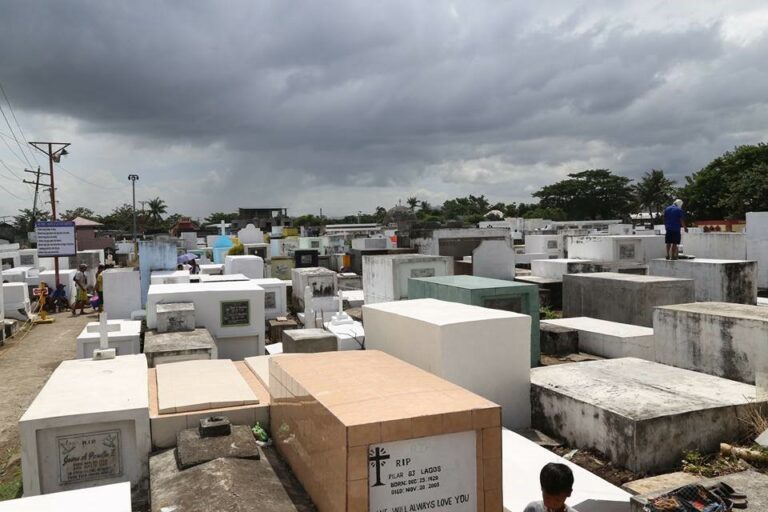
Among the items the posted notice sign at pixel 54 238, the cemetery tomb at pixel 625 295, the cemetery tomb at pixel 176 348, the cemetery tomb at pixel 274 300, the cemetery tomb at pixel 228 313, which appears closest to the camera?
the cemetery tomb at pixel 176 348

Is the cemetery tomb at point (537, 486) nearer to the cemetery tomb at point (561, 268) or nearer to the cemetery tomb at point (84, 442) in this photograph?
the cemetery tomb at point (84, 442)

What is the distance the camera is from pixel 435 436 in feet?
14.9

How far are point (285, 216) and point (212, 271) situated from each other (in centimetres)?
5512

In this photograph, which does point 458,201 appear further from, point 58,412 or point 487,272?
point 58,412

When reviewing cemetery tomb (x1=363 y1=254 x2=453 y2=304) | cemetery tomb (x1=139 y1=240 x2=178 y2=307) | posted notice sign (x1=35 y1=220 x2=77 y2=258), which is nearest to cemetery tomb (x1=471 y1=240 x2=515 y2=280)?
cemetery tomb (x1=363 y1=254 x2=453 y2=304)

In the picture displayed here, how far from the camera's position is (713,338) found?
9.04 meters

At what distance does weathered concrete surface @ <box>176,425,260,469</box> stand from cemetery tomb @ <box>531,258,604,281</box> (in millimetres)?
14823

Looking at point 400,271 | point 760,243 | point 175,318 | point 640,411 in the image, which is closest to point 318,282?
point 400,271

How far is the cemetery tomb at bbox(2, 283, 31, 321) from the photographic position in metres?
19.6

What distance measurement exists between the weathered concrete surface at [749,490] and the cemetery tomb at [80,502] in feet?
12.6

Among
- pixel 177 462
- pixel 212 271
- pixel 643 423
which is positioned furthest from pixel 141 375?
pixel 212 271

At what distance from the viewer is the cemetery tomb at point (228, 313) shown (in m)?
11.6

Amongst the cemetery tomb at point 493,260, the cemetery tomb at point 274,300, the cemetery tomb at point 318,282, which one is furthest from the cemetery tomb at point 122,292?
the cemetery tomb at point 493,260

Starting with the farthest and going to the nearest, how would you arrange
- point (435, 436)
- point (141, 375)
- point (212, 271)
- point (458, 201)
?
point (458, 201) < point (212, 271) < point (141, 375) < point (435, 436)
